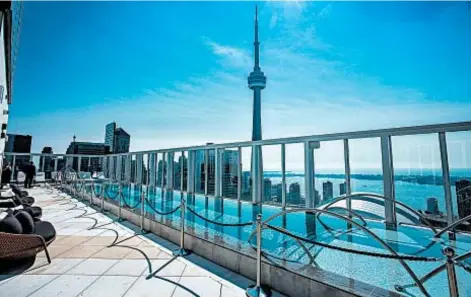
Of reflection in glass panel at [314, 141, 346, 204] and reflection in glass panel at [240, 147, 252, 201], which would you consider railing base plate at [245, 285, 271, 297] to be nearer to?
reflection in glass panel at [314, 141, 346, 204]

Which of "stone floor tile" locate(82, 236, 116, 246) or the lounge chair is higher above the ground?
the lounge chair

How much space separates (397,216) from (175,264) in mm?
4846

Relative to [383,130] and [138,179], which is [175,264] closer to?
[383,130]

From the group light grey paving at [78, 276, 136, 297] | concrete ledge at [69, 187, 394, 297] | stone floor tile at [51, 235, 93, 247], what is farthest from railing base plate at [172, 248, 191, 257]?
stone floor tile at [51, 235, 93, 247]

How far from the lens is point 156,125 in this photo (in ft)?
57.1

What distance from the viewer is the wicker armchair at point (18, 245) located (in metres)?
2.96

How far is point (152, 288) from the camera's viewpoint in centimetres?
271

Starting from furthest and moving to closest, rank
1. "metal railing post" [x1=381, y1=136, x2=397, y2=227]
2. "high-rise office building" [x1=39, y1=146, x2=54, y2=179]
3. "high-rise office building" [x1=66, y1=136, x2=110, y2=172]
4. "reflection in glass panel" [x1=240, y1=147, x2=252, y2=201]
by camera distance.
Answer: "high-rise office building" [x1=66, y1=136, x2=110, y2=172] → "high-rise office building" [x1=39, y1=146, x2=54, y2=179] → "reflection in glass panel" [x1=240, y1=147, x2=252, y2=201] → "metal railing post" [x1=381, y1=136, x2=397, y2=227]

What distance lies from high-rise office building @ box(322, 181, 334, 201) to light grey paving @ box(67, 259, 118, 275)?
16.7ft

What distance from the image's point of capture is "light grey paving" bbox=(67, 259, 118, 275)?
10.3 ft

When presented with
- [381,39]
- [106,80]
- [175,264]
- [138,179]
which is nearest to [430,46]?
[381,39]

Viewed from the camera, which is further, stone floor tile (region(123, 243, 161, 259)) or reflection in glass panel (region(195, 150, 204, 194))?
reflection in glass panel (region(195, 150, 204, 194))

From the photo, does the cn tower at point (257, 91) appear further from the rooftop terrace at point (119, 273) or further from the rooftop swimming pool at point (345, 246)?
the rooftop terrace at point (119, 273)

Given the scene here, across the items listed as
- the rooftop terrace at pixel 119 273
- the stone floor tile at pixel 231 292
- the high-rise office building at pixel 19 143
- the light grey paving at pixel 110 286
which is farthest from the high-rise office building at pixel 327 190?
the high-rise office building at pixel 19 143
